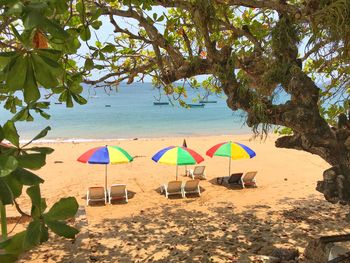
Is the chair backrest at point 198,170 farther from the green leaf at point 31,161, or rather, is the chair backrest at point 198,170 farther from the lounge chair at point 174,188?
the green leaf at point 31,161

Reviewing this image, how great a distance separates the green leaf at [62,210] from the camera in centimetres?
123

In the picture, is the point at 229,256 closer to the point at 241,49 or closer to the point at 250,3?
the point at 241,49

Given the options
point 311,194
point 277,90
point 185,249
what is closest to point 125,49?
point 277,90

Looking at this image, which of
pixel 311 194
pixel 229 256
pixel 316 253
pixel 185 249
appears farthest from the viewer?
pixel 311 194

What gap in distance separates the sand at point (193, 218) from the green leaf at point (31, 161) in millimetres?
5728

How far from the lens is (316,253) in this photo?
5492 mm

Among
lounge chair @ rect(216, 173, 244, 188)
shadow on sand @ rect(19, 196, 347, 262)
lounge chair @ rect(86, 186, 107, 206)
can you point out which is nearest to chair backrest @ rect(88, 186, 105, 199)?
lounge chair @ rect(86, 186, 107, 206)

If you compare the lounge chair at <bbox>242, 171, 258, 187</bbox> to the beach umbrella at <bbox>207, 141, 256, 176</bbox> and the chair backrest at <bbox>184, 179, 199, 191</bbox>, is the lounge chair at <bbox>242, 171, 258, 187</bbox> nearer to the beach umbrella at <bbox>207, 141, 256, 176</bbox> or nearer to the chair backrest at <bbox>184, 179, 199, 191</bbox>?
the beach umbrella at <bbox>207, 141, 256, 176</bbox>

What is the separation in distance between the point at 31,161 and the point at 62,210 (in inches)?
8.0

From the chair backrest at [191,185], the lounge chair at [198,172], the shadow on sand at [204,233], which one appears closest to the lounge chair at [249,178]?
the lounge chair at [198,172]

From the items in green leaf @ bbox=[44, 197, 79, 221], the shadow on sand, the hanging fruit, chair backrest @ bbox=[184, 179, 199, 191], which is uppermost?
the hanging fruit

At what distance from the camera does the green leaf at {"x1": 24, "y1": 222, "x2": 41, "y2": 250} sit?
3.64 ft

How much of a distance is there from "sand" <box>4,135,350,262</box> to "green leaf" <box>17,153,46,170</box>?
18.8 ft

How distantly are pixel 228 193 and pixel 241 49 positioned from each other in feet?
25.0
